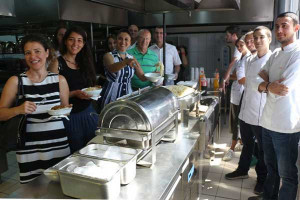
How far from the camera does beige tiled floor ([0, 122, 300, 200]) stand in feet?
9.33

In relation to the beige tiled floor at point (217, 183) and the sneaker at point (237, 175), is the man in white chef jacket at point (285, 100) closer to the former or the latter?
the beige tiled floor at point (217, 183)

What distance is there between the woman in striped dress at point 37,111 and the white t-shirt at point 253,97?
Result: 1.84 m

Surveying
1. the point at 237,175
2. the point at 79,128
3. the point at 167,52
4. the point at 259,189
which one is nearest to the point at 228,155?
the point at 237,175

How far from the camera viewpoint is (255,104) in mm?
2688

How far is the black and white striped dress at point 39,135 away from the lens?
1.83 metres

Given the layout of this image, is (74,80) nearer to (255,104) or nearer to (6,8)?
(6,8)

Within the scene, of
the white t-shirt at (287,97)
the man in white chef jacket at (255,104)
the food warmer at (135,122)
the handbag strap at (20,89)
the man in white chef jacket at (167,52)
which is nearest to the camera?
the food warmer at (135,122)

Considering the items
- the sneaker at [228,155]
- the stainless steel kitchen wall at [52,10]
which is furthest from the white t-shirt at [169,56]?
the sneaker at [228,155]

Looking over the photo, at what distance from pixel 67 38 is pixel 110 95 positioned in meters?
0.79

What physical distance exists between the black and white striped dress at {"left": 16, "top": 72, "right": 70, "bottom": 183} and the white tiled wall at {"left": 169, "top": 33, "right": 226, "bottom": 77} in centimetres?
456

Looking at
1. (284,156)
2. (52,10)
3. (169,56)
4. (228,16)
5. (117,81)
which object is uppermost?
(228,16)

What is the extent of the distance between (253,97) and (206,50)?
3.56 m

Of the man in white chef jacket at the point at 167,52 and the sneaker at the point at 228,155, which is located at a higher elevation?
the man in white chef jacket at the point at 167,52

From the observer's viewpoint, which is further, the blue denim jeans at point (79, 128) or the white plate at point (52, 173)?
the blue denim jeans at point (79, 128)
